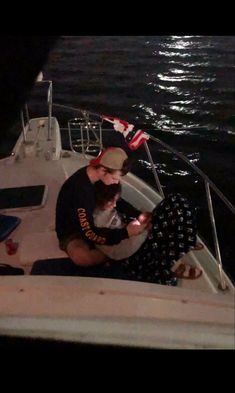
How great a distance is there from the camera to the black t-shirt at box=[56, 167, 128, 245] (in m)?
2.90

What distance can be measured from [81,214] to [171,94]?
31.7 ft

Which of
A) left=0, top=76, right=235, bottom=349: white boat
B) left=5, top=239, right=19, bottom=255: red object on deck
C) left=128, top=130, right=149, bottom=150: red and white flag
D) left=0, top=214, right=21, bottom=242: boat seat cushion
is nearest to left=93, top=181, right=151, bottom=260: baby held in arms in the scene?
left=0, top=76, right=235, bottom=349: white boat

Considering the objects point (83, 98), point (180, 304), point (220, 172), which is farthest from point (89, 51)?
point (180, 304)

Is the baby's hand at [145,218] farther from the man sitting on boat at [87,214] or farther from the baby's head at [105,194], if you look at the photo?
the baby's head at [105,194]

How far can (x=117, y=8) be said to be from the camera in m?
2.48

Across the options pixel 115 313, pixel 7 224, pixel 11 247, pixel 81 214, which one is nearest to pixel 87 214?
pixel 81 214

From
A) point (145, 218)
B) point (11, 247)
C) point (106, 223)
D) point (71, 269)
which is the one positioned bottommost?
point (11, 247)

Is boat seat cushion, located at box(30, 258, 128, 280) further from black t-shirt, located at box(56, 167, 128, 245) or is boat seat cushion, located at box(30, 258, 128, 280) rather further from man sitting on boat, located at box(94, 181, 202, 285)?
black t-shirt, located at box(56, 167, 128, 245)

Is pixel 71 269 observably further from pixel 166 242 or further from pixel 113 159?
pixel 113 159

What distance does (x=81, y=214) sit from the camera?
2.90m

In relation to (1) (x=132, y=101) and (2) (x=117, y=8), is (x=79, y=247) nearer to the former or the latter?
(2) (x=117, y=8)

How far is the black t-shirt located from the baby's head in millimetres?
90

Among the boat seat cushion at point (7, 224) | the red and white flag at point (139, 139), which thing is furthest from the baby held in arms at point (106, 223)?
the boat seat cushion at point (7, 224)

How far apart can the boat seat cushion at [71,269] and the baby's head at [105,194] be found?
444 millimetres
